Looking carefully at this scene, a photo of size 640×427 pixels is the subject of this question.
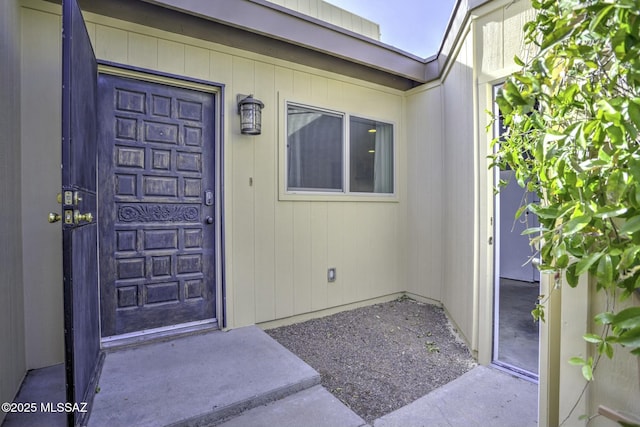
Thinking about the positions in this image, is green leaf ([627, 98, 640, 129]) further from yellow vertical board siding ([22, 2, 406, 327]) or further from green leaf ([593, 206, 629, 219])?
yellow vertical board siding ([22, 2, 406, 327])

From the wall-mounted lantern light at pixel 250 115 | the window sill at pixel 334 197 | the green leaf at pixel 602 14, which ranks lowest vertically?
the window sill at pixel 334 197

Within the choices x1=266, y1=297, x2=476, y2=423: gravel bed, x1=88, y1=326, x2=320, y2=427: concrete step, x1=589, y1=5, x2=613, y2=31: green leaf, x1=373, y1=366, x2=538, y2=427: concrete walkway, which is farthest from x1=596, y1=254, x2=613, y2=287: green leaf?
x1=88, y1=326, x2=320, y2=427: concrete step

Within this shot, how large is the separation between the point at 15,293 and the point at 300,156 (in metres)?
2.48

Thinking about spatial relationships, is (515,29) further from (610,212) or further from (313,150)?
(610,212)

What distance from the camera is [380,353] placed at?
2820 millimetres

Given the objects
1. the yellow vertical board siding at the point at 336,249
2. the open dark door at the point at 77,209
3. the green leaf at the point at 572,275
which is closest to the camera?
the green leaf at the point at 572,275

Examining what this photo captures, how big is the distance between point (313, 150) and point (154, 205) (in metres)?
1.67

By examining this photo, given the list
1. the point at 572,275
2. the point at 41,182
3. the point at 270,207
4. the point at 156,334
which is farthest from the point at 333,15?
the point at 572,275

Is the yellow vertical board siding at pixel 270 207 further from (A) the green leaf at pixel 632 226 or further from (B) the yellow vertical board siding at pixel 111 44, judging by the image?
(A) the green leaf at pixel 632 226

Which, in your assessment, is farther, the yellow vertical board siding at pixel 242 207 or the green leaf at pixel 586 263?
the yellow vertical board siding at pixel 242 207

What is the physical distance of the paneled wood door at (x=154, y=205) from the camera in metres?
2.63

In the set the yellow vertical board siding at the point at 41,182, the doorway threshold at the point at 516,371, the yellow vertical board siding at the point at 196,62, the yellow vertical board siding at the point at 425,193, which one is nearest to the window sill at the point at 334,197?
the yellow vertical board siding at the point at 425,193

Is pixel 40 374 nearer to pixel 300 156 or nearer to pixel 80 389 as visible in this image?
pixel 80 389

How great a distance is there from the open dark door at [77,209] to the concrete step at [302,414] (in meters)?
0.80
